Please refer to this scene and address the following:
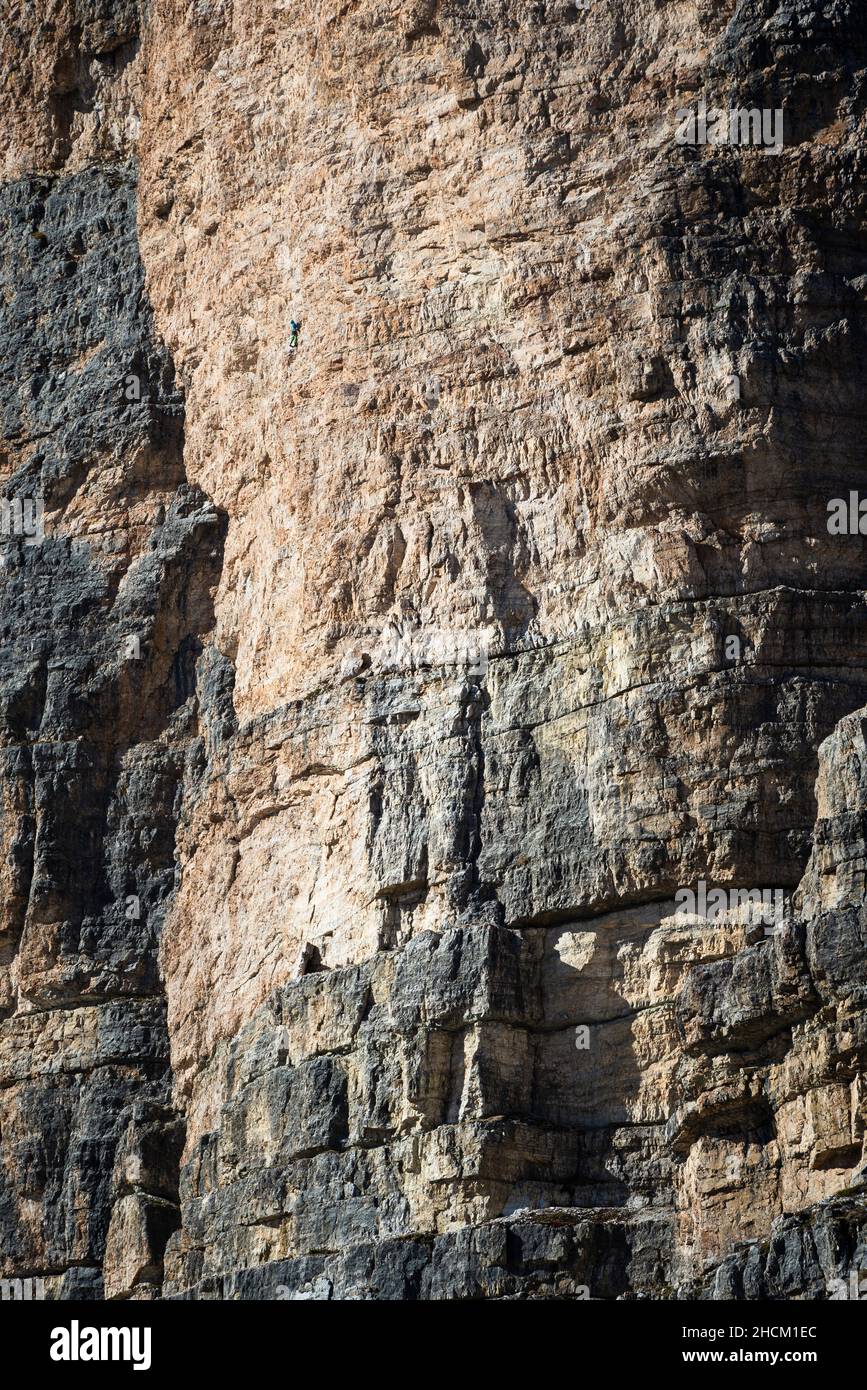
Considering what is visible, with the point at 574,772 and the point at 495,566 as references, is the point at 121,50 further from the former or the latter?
the point at 574,772

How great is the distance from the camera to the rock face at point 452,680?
4134 cm

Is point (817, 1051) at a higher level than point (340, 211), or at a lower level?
lower

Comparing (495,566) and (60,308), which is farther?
(60,308)

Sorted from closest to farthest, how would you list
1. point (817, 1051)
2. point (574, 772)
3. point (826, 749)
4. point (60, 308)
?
1. point (817, 1051)
2. point (826, 749)
3. point (574, 772)
4. point (60, 308)

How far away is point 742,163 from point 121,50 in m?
18.7

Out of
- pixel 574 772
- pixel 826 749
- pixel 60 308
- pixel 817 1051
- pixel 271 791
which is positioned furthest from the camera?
pixel 60 308

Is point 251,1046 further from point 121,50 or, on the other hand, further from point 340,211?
point 121,50

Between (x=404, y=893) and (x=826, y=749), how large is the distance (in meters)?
7.78

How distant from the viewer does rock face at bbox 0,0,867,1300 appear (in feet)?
136

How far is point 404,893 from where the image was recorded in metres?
45.1

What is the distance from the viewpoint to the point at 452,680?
151 ft

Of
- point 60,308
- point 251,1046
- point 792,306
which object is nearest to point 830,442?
point 792,306

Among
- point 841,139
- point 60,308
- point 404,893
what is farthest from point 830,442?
point 60,308

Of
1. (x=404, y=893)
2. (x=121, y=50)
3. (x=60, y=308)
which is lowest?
(x=404, y=893)
